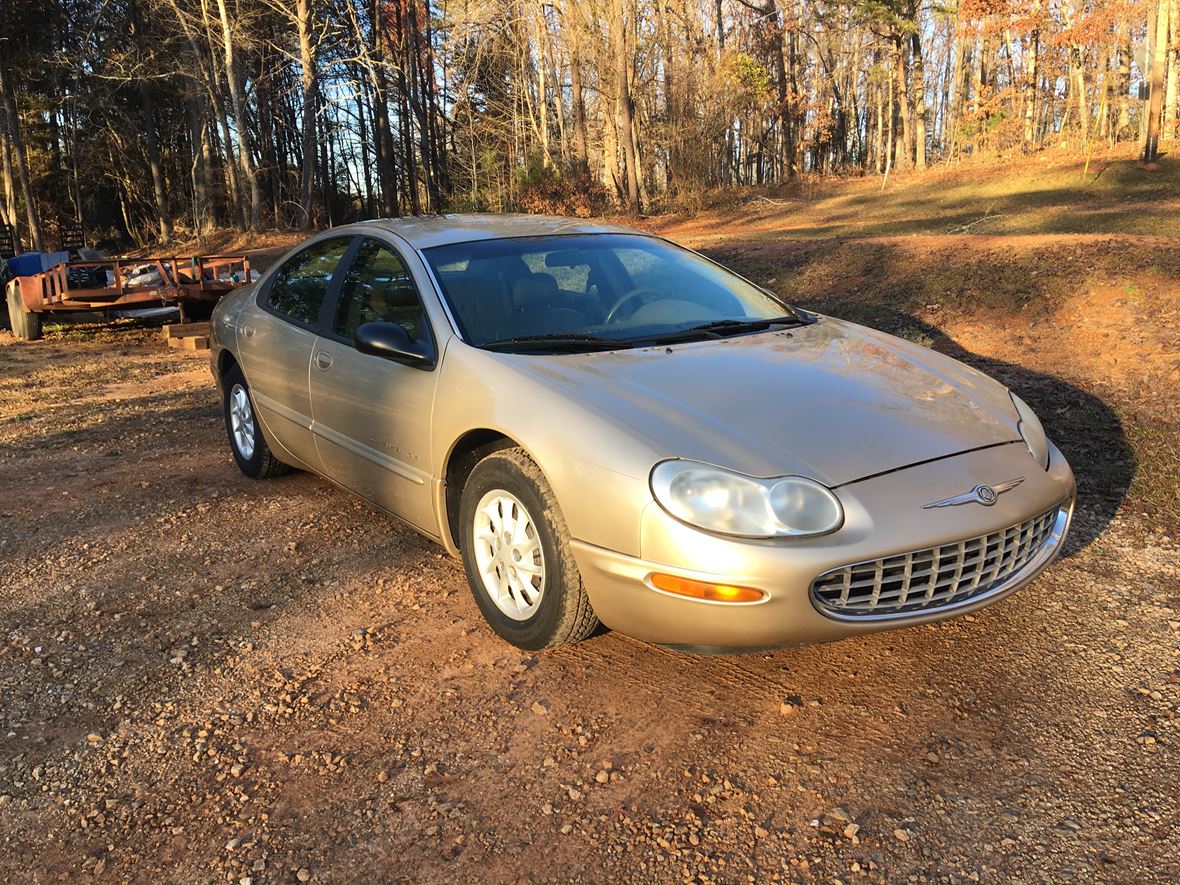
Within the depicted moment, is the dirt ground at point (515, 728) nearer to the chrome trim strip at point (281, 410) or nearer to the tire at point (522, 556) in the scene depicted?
the tire at point (522, 556)

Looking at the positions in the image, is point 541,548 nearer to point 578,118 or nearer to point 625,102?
point 625,102

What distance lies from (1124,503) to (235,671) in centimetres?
420

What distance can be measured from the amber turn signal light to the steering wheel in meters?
1.44

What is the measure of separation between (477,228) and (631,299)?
92 centimetres

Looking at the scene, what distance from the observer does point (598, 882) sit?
7.33ft

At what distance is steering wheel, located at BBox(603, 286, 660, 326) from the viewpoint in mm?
3871

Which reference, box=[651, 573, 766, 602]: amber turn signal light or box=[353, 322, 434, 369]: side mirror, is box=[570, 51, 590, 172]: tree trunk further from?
box=[651, 573, 766, 602]: amber turn signal light

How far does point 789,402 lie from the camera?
3102 mm

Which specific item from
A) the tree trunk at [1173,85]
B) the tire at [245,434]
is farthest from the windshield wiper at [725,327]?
the tree trunk at [1173,85]

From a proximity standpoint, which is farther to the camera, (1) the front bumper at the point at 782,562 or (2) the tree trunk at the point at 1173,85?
(2) the tree trunk at the point at 1173,85

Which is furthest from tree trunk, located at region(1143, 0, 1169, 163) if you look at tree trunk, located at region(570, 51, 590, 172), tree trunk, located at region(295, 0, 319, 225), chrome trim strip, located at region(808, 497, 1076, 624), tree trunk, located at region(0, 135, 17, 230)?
tree trunk, located at region(0, 135, 17, 230)

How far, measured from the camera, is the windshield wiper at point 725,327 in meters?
3.72

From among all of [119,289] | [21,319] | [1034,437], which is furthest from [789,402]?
[21,319]

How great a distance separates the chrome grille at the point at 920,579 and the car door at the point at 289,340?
2769 millimetres
